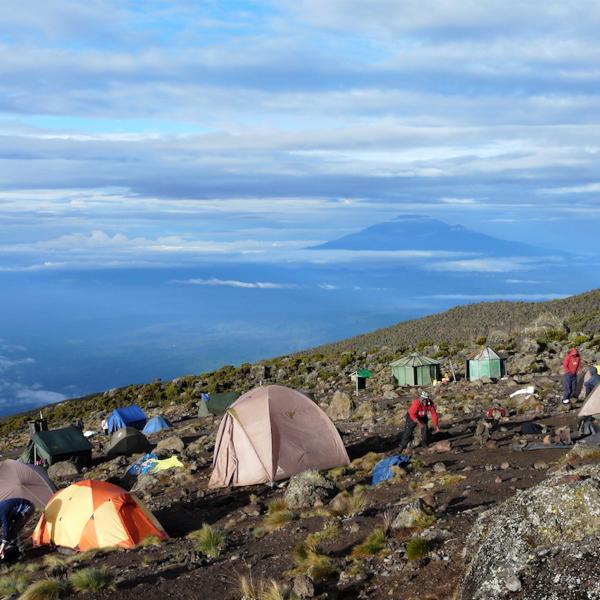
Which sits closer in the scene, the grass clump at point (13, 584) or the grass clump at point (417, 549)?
the grass clump at point (417, 549)

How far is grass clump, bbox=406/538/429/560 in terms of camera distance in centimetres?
976

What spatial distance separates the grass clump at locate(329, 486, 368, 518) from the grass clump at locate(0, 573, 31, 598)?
478cm

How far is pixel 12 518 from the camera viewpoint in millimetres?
14836

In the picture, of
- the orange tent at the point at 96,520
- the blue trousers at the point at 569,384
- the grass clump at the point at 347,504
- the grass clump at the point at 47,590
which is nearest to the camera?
the grass clump at the point at 47,590

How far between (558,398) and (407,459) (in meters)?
8.36

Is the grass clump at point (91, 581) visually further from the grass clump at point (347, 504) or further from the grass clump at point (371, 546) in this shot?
the grass clump at point (347, 504)

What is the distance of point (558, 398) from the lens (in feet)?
76.4

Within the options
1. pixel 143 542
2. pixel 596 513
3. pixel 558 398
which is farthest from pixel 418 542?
pixel 558 398

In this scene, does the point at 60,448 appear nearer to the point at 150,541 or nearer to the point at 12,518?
the point at 12,518

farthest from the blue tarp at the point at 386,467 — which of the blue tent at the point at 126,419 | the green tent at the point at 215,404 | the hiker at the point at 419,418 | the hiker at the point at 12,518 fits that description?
the blue tent at the point at 126,419

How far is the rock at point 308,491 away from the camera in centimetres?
1502

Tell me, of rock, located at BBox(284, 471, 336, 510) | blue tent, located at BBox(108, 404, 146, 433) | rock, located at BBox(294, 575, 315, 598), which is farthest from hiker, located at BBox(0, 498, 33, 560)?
blue tent, located at BBox(108, 404, 146, 433)

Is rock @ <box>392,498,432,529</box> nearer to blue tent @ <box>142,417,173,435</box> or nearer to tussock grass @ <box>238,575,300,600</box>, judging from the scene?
tussock grass @ <box>238,575,300,600</box>

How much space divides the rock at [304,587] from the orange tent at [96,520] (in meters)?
5.30
